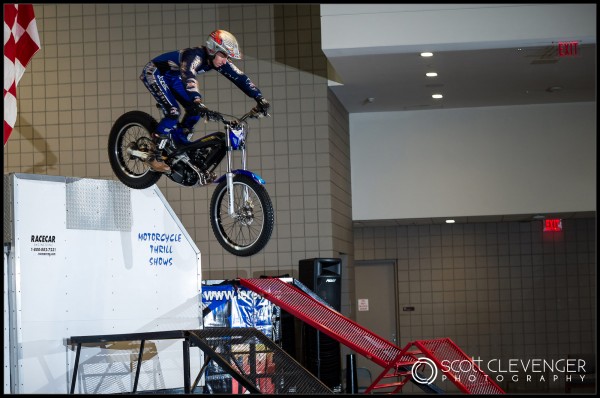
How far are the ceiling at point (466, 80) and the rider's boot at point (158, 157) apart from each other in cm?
419

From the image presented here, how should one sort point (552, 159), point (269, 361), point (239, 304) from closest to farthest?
point (269, 361) < point (239, 304) < point (552, 159)

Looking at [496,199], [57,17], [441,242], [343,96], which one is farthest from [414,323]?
[57,17]

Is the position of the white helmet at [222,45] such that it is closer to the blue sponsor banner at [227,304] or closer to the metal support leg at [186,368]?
the metal support leg at [186,368]

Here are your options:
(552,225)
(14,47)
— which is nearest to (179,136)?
(14,47)

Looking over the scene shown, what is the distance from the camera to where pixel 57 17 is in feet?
36.5

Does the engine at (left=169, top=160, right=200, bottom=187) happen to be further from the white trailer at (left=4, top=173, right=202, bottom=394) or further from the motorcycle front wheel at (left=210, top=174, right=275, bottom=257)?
the white trailer at (left=4, top=173, right=202, bottom=394)

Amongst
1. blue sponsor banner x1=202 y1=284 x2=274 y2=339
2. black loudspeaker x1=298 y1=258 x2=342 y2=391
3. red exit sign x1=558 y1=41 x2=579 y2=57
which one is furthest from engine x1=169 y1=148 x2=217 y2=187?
red exit sign x1=558 y1=41 x2=579 y2=57

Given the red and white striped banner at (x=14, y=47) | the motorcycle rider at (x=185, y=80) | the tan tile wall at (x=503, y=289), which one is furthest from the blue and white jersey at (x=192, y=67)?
the tan tile wall at (x=503, y=289)

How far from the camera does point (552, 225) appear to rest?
1355 centimetres

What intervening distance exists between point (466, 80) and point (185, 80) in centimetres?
611

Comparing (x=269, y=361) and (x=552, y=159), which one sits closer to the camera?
(x=269, y=361)

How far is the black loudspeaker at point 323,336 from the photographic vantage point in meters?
8.97

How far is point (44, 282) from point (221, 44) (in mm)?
1969

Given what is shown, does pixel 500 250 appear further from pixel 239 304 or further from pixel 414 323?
pixel 239 304
